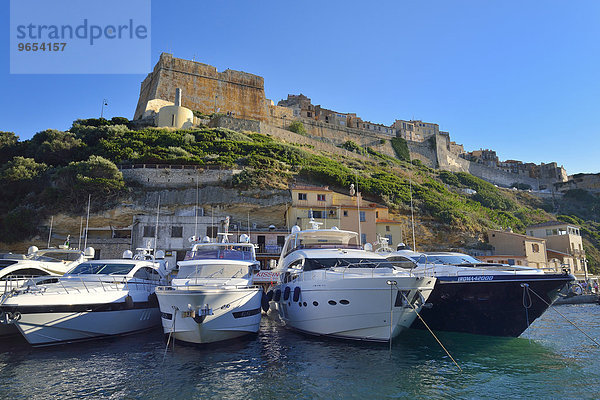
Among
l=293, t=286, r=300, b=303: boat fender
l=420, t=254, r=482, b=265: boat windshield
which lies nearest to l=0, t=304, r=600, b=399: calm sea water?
l=293, t=286, r=300, b=303: boat fender

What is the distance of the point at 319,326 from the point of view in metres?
13.4

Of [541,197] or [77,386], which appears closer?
[77,386]

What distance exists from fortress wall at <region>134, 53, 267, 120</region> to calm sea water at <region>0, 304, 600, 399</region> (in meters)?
50.6

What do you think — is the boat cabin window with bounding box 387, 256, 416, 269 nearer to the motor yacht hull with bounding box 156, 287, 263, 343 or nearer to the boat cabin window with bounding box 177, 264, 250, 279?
the boat cabin window with bounding box 177, 264, 250, 279

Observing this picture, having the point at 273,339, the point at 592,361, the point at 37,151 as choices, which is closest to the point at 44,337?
the point at 273,339

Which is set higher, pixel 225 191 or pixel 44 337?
pixel 225 191

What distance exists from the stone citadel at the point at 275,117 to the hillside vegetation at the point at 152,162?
353 inches

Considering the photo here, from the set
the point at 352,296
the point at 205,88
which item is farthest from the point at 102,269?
the point at 205,88

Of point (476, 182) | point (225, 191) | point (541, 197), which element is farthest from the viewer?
point (541, 197)

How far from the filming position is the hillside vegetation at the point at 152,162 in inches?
1241

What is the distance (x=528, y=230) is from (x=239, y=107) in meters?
45.1

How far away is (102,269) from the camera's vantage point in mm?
15500

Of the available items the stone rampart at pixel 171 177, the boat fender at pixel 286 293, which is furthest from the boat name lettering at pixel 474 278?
the stone rampart at pixel 171 177

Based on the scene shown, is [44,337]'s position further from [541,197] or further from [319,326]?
[541,197]
